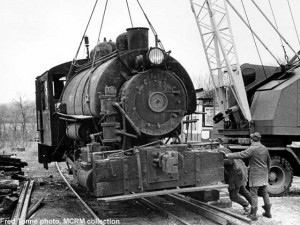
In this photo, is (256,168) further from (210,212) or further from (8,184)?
(8,184)

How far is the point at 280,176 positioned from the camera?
33.1 ft

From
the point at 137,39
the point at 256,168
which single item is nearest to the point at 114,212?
the point at 256,168

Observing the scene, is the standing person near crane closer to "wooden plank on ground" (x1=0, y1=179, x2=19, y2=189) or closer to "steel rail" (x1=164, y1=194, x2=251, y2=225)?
"steel rail" (x1=164, y1=194, x2=251, y2=225)

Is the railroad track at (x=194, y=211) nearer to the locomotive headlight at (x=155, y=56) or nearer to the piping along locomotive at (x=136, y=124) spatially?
the piping along locomotive at (x=136, y=124)

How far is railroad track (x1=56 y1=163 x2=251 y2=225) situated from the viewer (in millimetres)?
6390

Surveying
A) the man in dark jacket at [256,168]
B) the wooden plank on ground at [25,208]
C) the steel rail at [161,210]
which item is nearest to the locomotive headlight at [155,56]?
the man in dark jacket at [256,168]

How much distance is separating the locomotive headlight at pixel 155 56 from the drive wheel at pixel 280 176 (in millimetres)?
4718

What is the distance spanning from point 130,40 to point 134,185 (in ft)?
9.27

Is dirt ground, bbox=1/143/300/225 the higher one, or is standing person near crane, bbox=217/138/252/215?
standing person near crane, bbox=217/138/252/215

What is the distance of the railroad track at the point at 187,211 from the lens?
Answer: 6390 millimetres

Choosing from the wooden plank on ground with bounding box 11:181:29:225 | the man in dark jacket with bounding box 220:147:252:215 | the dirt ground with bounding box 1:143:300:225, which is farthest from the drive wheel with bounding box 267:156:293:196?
the wooden plank on ground with bounding box 11:181:29:225

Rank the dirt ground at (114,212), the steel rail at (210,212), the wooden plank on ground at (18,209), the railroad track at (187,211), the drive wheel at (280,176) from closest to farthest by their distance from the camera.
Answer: the steel rail at (210,212) → the railroad track at (187,211) → the wooden plank on ground at (18,209) → the dirt ground at (114,212) → the drive wheel at (280,176)

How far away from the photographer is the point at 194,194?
8.27 metres

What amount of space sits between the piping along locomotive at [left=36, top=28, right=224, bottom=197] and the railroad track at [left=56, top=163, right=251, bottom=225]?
19.2 inches
